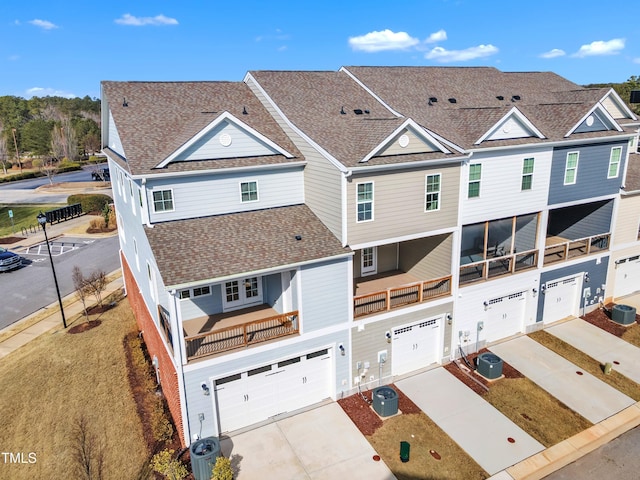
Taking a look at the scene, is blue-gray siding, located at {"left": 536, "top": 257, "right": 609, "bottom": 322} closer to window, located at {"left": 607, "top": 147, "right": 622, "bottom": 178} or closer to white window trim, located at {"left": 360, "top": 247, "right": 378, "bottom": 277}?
window, located at {"left": 607, "top": 147, "right": 622, "bottom": 178}

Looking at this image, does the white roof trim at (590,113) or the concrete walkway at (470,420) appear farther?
the white roof trim at (590,113)

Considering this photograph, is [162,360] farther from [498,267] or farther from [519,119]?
[519,119]

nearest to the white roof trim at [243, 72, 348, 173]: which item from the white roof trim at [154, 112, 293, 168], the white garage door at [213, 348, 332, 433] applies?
the white roof trim at [154, 112, 293, 168]

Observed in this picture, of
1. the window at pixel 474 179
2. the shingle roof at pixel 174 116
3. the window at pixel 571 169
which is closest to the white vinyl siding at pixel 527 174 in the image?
the window at pixel 571 169

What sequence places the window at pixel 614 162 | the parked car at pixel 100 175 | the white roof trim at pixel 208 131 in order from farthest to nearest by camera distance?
the parked car at pixel 100 175 < the window at pixel 614 162 < the white roof trim at pixel 208 131

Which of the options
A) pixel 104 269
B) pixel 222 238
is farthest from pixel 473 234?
pixel 104 269

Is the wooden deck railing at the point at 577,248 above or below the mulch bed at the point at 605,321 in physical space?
above

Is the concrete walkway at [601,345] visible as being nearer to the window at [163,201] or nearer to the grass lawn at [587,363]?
the grass lawn at [587,363]
